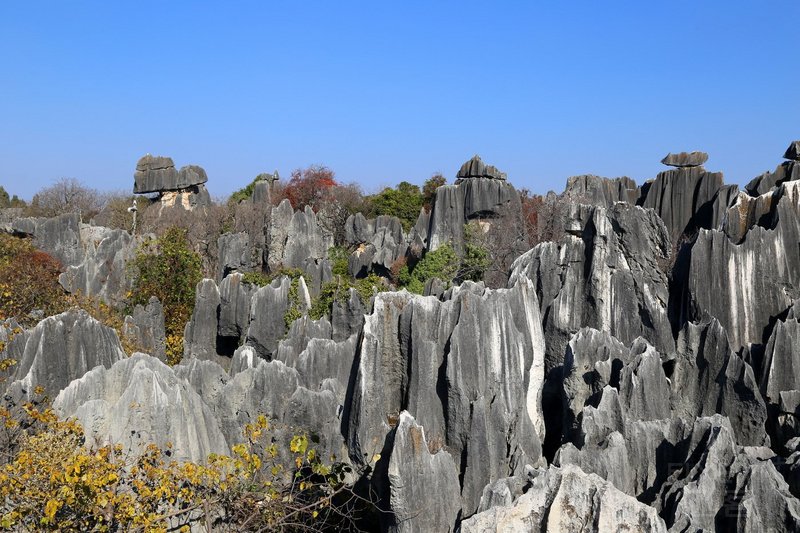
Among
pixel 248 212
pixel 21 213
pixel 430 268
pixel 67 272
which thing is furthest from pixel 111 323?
pixel 21 213

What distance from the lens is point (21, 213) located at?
188ft

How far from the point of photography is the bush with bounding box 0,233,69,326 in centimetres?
2464

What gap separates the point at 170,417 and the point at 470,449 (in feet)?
14.9

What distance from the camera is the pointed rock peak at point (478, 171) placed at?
137 feet

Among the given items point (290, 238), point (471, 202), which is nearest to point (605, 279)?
point (471, 202)

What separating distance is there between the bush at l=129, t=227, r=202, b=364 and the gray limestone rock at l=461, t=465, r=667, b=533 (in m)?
21.9

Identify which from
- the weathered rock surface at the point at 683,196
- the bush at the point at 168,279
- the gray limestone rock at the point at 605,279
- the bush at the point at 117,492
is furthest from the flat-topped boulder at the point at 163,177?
the bush at the point at 117,492

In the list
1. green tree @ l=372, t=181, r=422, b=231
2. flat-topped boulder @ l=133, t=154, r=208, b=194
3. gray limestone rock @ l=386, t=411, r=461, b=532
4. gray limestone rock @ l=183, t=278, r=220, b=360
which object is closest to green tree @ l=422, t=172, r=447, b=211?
green tree @ l=372, t=181, r=422, b=231

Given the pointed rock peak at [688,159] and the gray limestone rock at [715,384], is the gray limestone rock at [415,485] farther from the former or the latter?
the pointed rock peak at [688,159]

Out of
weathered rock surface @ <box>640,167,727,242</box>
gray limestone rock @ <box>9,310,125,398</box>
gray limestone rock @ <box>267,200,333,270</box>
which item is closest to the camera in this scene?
gray limestone rock @ <box>9,310,125,398</box>

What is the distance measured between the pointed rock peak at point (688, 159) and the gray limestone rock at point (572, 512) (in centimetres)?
3895

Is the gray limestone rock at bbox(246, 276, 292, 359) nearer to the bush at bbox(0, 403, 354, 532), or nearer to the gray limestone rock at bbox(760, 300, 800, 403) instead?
the gray limestone rock at bbox(760, 300, 800, 403)

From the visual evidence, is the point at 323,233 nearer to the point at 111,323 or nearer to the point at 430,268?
the point at 430,268

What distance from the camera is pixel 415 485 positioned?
462 inches
